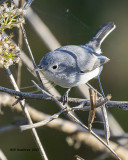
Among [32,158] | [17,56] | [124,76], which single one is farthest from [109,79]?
[17,56]

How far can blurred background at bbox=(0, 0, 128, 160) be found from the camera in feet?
8.92

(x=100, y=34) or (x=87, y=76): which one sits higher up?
(x=100, y=34)

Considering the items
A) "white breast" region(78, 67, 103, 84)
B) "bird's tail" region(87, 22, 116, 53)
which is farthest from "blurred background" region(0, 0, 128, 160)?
"white breast" region(78, 67, 103, 84)

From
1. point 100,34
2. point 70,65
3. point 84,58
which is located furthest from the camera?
point 100,34

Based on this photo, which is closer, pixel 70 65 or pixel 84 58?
pixel 70 65

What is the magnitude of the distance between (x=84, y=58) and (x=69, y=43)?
2.69ft

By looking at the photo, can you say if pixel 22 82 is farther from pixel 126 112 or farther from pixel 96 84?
pixel 126 112

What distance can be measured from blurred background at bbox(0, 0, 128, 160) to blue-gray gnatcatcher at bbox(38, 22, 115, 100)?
39cm

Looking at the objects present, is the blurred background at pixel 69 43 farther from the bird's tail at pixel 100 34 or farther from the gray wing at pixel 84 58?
the gray wing at pixel 84 58

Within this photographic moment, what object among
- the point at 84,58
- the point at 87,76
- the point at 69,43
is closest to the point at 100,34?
the point at 69,43

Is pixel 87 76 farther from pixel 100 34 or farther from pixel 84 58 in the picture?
pixel 100 34

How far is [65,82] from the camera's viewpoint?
6.45 ft

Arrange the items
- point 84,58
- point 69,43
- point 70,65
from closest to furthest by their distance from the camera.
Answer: point 70,65 → point 84,58 → point 69,43

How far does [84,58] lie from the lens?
84.7 inches
